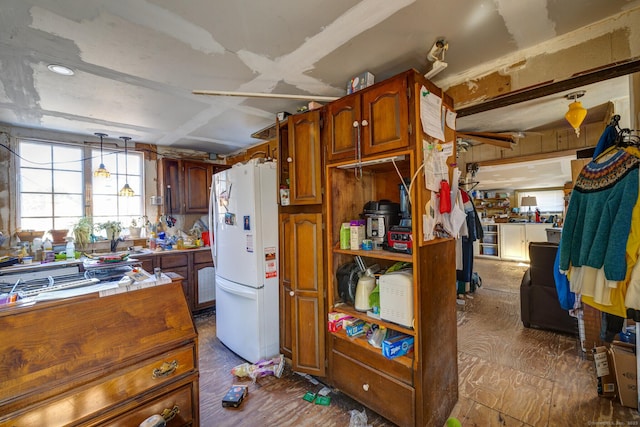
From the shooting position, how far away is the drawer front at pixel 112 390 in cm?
99

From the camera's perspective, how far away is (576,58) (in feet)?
5.20

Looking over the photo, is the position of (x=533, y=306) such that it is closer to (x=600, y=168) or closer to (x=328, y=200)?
(x=600, y=168)

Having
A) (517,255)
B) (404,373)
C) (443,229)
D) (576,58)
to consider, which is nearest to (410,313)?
(404,373)

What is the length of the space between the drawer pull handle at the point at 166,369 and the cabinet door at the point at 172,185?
10.7 ft

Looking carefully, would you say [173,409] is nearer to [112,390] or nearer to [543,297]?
[112,390]

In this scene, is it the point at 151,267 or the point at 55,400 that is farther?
A: the point at 151,267

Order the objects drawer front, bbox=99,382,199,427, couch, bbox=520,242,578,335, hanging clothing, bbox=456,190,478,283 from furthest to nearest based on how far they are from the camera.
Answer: hanging clothing, bbox=456,190,478,283 → couch, bbox=520,242,578,335 → drawer front, bbox=99,382,199,427

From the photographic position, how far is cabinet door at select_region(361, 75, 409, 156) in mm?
1580

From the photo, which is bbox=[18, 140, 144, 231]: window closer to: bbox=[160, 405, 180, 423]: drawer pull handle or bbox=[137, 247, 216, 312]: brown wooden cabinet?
bbox=[137, 247, 216, 312]: brown wooden cabinet

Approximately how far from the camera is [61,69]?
6.34 ft

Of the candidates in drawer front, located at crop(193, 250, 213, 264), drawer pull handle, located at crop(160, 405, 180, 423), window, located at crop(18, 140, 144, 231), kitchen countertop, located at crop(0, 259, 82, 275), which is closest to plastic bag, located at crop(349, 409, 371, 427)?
drawer pull handle, located at crop(160, 405, 180, 423)

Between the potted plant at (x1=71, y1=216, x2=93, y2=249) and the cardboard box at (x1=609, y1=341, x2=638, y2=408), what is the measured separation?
533 cm

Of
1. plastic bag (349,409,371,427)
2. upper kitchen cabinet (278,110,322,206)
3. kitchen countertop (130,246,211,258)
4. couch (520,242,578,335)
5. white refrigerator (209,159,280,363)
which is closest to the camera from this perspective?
plastic bag (349,409,371,427)

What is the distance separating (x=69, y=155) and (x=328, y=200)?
3735 mm
